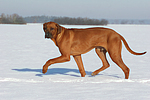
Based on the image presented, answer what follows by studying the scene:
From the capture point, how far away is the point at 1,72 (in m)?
7.55

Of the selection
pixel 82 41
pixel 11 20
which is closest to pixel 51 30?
pixel 82 41

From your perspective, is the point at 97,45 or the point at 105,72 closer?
the point at 97,45

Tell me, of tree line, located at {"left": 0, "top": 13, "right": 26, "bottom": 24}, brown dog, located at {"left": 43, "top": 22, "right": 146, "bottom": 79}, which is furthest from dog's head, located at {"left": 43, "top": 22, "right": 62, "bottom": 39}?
tree line, located at {"left": 0, "top": 13, "right": 26, "bottom": 24}

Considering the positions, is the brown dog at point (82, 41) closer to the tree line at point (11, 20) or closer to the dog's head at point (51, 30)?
the dog's head at point (51, 30)

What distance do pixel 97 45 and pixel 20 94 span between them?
258 cm

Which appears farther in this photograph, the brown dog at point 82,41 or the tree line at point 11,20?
the tree line at point 11,20

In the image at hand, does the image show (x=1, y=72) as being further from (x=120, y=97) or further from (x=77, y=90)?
(x=120, y=97)

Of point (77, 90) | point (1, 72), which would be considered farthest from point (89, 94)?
point (1, 72)

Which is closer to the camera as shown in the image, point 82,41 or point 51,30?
point 51,30

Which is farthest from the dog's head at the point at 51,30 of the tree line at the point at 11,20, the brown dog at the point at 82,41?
the tree line at the point at 11,20

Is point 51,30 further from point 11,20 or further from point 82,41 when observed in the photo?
point 11,20

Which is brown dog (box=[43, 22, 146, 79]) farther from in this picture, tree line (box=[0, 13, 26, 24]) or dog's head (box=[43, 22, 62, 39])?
tree line (box=[0, 13, 26, 24])

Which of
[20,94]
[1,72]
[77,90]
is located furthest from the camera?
[1,72]

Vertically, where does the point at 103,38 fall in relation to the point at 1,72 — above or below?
above
